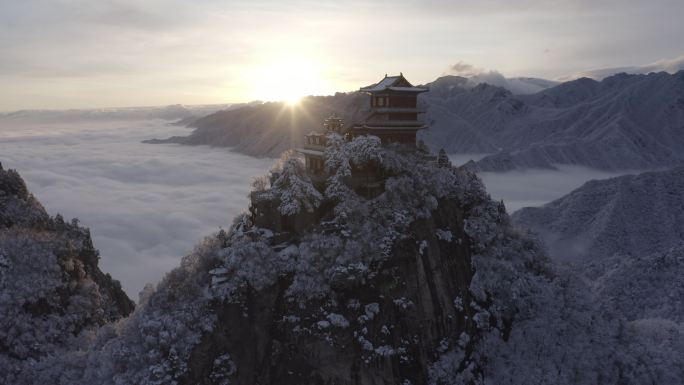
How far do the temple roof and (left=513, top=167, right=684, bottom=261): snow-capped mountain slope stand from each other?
72282 millimetres

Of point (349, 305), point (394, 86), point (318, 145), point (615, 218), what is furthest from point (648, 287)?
point (318, 145)

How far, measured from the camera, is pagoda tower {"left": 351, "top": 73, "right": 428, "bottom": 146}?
46531 millimetres

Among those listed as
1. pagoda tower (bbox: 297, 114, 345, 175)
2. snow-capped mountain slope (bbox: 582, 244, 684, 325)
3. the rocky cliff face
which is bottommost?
snow-capped mountain slope (bbox: 582, 244, 684, 325)

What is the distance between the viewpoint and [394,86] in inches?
1842

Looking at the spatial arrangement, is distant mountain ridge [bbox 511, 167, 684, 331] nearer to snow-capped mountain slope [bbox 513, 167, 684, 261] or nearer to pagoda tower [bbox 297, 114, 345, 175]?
snow-capped mountain slope [bbox 513, 167, 684, 261]

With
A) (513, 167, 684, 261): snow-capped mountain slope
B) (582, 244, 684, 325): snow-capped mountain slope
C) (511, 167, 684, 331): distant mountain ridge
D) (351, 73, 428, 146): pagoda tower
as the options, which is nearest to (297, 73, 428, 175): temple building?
(351, 73, 428, 146): pagoda tower

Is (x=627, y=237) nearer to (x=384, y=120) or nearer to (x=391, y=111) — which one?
(x=384, y=120)

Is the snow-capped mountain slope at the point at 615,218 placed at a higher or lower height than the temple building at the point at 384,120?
lower

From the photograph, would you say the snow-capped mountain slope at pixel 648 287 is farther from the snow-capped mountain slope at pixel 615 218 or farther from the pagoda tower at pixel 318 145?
the pagoda tower at pixel 318 145

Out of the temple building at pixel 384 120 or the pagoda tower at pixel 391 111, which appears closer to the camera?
the temple building at pixel 384 120

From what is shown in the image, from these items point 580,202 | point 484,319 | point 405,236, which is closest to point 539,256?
point 484,319

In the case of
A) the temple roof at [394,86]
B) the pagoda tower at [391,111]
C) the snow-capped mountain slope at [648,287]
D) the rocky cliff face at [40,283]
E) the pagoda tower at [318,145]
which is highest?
the temple roof at [394,86]

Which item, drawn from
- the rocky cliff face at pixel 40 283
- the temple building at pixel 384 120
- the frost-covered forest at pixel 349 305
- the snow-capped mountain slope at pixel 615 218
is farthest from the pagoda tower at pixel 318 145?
the snow-capped mountain slope at pixel 615 218

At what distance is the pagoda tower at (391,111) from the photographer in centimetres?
4653
